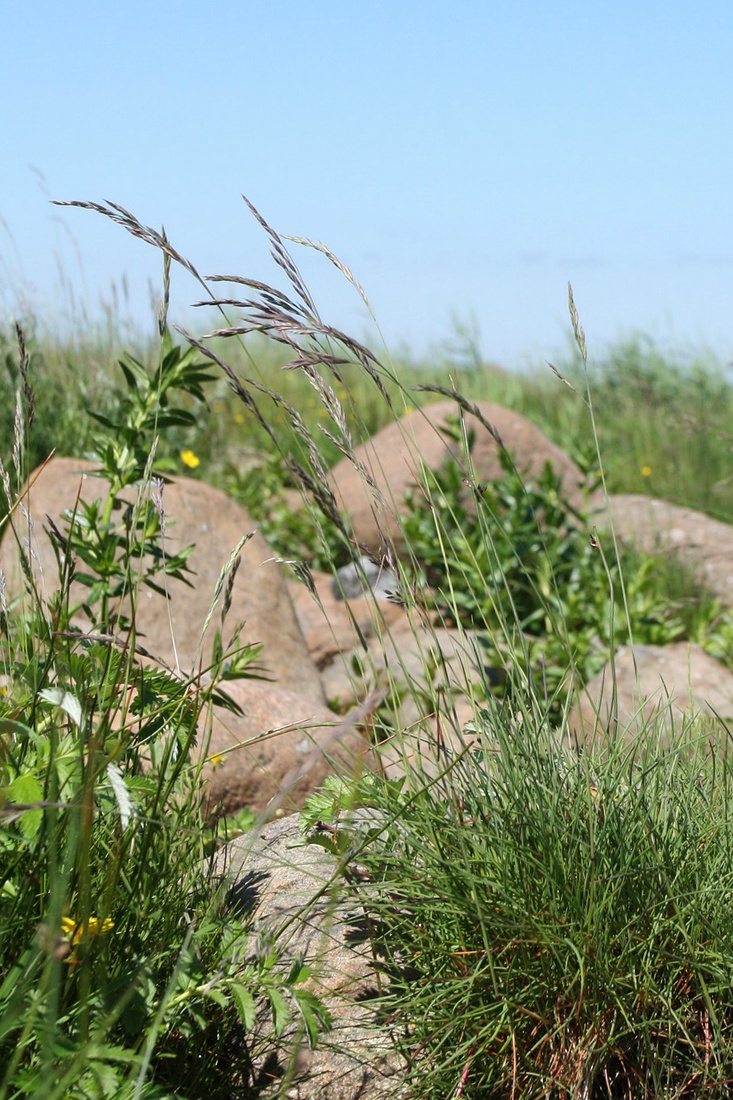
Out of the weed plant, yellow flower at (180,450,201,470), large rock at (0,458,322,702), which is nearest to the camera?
the weed plant

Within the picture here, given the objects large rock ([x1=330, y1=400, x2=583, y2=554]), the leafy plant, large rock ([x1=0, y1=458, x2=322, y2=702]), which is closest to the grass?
large rock ([x1=0, y1=458, x2=322, y2=702])

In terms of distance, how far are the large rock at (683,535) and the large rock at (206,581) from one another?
104 inches

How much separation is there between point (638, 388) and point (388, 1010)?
37.2 feet

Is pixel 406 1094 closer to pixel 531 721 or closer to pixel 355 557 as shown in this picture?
pixel 531 721

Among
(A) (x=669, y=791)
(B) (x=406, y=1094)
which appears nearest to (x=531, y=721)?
(A) (x=669, y=791)

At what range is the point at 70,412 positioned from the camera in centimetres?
642

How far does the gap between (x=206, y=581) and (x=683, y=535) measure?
374cm

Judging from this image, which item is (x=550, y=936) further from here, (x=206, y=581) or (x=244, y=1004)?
(x=206, y=581)

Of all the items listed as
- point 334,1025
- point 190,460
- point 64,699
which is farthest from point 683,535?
point 64,699

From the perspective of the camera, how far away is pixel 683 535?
722 cm

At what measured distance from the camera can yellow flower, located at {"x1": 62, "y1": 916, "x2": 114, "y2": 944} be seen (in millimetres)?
1486

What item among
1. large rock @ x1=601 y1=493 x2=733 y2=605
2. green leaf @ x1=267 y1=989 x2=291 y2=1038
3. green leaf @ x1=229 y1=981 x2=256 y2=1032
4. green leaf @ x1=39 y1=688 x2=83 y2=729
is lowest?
large rock @ x1=601 y1=493 x2=733 y2=605

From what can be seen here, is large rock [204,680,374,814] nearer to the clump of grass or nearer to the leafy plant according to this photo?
the clump of grass

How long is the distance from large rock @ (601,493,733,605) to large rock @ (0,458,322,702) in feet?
8.69
